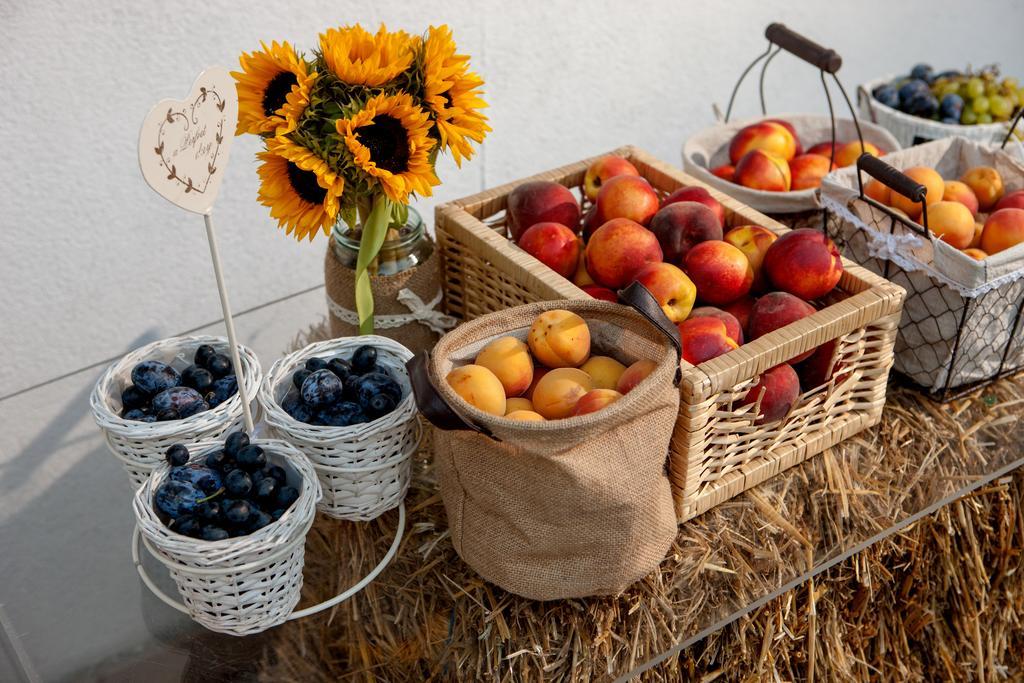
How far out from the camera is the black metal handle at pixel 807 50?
1.55 metres

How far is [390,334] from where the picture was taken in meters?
1.44

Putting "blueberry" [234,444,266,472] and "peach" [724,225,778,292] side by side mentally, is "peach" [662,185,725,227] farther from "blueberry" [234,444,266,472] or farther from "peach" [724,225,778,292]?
"blueberry" [234,444,266,472]

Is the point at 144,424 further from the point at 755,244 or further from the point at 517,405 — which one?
the point at 755,244

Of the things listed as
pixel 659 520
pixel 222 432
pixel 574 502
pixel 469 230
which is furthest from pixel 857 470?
pixel 222 432

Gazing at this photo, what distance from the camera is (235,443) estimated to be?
108cm

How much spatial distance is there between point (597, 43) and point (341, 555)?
1.79 metres

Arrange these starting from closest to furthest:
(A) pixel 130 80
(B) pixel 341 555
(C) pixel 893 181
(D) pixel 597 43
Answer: (B) pixel 341 555 < (C) pixel 893 181 < (A) pixel 130 80 < (D) pixel 597 43

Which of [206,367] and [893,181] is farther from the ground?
[893,181]

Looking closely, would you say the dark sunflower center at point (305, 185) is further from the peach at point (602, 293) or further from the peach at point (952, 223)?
the peach at point (952, 223)

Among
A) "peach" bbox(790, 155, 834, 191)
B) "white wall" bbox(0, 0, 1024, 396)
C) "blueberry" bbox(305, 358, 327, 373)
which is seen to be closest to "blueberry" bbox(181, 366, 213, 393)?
"blueberry" bbox(305, 358, 327, 373)

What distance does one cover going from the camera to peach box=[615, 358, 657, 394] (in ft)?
3.55

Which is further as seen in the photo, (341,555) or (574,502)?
(341,555)

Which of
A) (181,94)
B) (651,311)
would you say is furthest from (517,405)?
(181,94)

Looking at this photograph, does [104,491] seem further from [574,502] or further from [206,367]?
[574,502]
